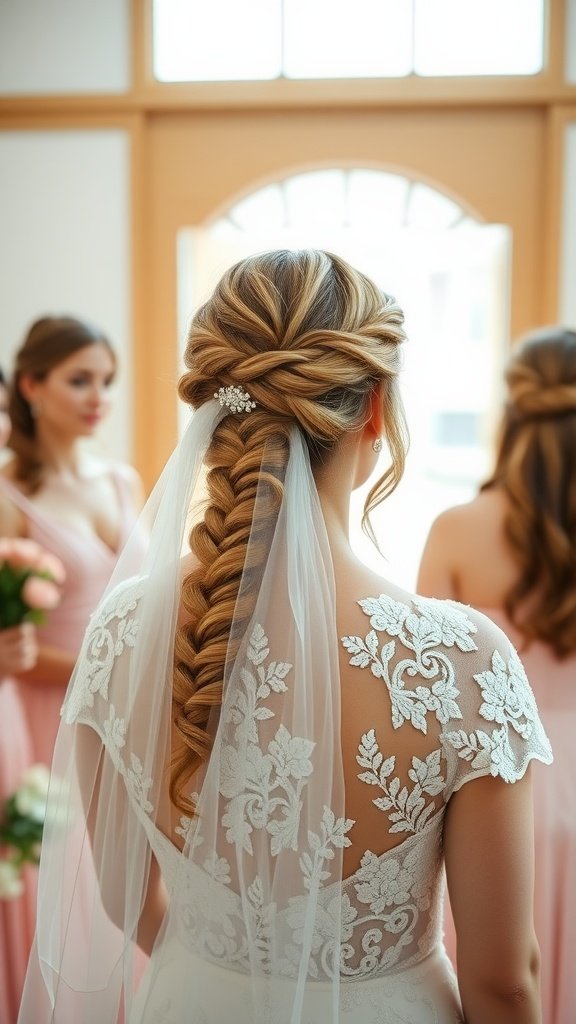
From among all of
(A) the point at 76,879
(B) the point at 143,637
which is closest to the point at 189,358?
(B) the point at 143,637

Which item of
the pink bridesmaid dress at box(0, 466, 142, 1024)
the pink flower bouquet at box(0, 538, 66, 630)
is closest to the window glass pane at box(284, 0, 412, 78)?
the pink bridesmaid dress at box(0, 466, 142, 1024)

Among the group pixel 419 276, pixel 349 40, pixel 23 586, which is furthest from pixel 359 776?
pixel 419 276

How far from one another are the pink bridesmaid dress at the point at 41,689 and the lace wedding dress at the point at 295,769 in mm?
1240

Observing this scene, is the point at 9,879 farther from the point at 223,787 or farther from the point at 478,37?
the point at 478,37

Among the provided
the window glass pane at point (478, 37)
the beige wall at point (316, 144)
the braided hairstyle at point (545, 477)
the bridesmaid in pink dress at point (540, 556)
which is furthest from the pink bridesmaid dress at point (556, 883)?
the window glass pane at point (478, 37)

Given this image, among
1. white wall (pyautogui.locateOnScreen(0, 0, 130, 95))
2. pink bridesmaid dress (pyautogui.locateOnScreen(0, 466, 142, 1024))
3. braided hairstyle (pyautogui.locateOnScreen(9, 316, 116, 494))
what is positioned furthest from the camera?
white wall (pyautogui.locateOnScreen(0, 0, 130, 95))

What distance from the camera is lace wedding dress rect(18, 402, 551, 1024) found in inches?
42.8

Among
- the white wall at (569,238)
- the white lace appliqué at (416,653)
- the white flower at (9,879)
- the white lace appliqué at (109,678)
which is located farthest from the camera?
the white wall at (569,238)

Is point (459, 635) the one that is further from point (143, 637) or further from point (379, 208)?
point (379, 208)

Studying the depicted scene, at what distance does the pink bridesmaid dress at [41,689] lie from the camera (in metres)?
2.40

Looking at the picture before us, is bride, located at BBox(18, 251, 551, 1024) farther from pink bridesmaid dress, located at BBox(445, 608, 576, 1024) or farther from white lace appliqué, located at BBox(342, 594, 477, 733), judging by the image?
pink bridesmaid dress, located at BBox(445, 608, 576, 1024)

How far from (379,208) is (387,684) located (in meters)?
2.67

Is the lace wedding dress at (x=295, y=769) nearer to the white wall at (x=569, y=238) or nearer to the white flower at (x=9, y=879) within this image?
the white flower at (x=9, y=879)

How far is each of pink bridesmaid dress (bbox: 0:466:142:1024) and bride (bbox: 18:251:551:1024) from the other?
4.34 ft
